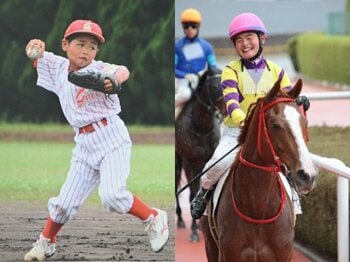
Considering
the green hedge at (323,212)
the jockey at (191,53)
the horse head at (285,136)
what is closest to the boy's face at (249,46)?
the horse head at (285,136)

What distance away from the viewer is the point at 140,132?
619cm

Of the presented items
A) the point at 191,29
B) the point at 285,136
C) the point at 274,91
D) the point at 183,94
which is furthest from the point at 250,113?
the point at 191,29

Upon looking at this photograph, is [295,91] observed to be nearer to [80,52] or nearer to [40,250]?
[80,52]

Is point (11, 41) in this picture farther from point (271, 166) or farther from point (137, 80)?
point (271, 166)

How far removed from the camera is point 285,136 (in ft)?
18.5

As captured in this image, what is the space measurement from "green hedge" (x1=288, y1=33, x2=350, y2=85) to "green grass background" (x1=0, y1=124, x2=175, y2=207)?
56.1 ft

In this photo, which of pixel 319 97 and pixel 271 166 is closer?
pixel 271 166

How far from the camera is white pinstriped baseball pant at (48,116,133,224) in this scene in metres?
6.21

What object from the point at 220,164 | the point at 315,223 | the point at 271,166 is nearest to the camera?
the point at 271,166

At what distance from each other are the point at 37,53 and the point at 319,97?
320 centimetres

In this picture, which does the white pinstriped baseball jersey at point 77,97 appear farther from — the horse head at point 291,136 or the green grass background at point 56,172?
the horse head at point 291,136

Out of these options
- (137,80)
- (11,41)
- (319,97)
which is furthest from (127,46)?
(319,97)

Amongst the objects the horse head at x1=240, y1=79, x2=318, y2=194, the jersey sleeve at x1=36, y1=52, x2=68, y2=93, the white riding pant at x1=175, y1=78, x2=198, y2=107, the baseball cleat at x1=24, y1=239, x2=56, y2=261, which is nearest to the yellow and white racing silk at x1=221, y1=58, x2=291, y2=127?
the horse head at x1=240, y1=79, x2=318, y2=194

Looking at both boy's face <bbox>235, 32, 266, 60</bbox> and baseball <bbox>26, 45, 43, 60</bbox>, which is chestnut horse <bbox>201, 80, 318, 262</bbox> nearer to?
boy's face <bbox>235, 32, 266, 60</bbox>
